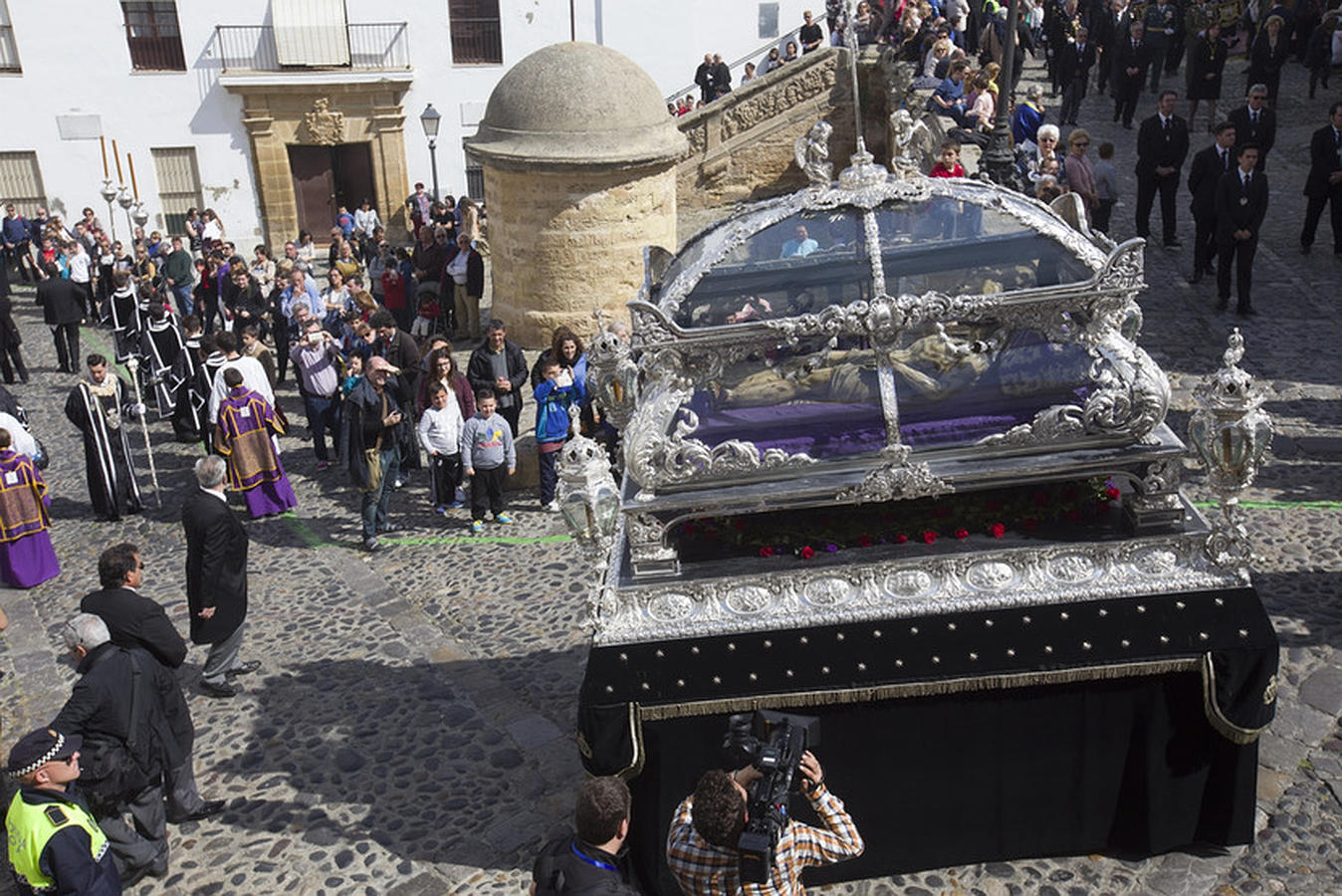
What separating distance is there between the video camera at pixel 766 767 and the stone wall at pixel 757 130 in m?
19.4

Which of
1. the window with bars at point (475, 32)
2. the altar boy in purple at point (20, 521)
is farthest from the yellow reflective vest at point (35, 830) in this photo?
the window with bars at point (475, 32)

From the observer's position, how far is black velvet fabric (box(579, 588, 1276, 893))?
571 cm

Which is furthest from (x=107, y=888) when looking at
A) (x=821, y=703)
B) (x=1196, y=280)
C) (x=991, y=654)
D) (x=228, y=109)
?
(x=228, y=109)

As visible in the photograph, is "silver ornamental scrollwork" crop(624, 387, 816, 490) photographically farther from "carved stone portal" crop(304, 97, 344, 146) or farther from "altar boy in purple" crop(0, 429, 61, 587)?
"carved stone portal" crop(304, 97, 344, 146)

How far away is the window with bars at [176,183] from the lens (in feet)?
91.9

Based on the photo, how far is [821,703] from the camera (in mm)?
5781

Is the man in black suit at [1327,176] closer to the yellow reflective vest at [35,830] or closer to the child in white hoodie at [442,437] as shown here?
the child in white hoodie at [442,437]

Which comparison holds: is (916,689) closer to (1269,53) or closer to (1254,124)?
(1254,124)

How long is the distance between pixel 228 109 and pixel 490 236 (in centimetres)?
1447

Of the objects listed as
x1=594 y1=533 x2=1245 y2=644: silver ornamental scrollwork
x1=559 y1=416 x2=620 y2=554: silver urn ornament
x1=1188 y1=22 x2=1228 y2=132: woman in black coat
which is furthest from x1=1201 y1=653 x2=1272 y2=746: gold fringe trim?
x1=1188 y1=22 x2=1228 y2=132: woman in black coat

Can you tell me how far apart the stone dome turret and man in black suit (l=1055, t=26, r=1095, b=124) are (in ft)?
27.8

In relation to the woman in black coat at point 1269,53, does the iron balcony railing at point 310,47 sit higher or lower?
higher

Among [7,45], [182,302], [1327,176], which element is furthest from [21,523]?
[7,45]

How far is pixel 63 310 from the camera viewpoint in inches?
665
